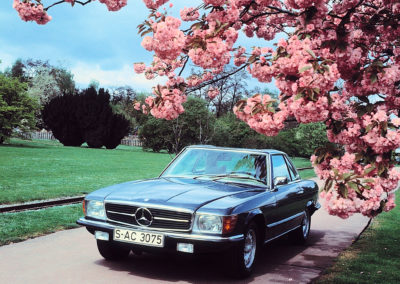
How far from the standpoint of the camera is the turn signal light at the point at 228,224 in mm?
5254

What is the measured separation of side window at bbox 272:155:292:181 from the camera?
281 inches

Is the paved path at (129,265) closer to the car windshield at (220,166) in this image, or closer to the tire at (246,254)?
the tire at (246,254)

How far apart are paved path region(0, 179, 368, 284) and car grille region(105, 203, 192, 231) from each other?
1.24 feet

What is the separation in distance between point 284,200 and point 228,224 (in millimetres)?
1873

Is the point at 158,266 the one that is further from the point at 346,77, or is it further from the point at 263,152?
the point at 346,77

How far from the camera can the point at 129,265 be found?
6.12 m

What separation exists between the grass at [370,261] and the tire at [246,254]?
818 mm

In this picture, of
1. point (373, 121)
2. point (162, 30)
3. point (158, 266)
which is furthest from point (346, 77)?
point (158, 266)

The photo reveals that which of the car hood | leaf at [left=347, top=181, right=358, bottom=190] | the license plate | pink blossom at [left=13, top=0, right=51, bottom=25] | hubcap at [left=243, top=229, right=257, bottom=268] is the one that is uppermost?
pink blossom at [left=13, top=0, right=51, bottom=25]

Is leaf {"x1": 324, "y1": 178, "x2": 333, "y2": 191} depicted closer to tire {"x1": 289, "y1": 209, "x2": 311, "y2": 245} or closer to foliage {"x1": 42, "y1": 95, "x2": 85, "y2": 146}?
tire {"x1": 289, "y1": 209, "x2": 311, "y2": 245}

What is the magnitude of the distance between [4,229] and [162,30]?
15.5 ft

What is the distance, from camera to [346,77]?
4.73 meters

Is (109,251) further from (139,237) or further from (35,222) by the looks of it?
(35,222)

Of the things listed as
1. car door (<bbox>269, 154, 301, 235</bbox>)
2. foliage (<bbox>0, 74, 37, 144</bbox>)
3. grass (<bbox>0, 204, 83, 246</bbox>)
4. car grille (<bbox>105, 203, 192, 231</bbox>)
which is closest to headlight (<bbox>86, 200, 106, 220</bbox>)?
car grille (<bbox>105, 203, 192, 231</bbox>)
